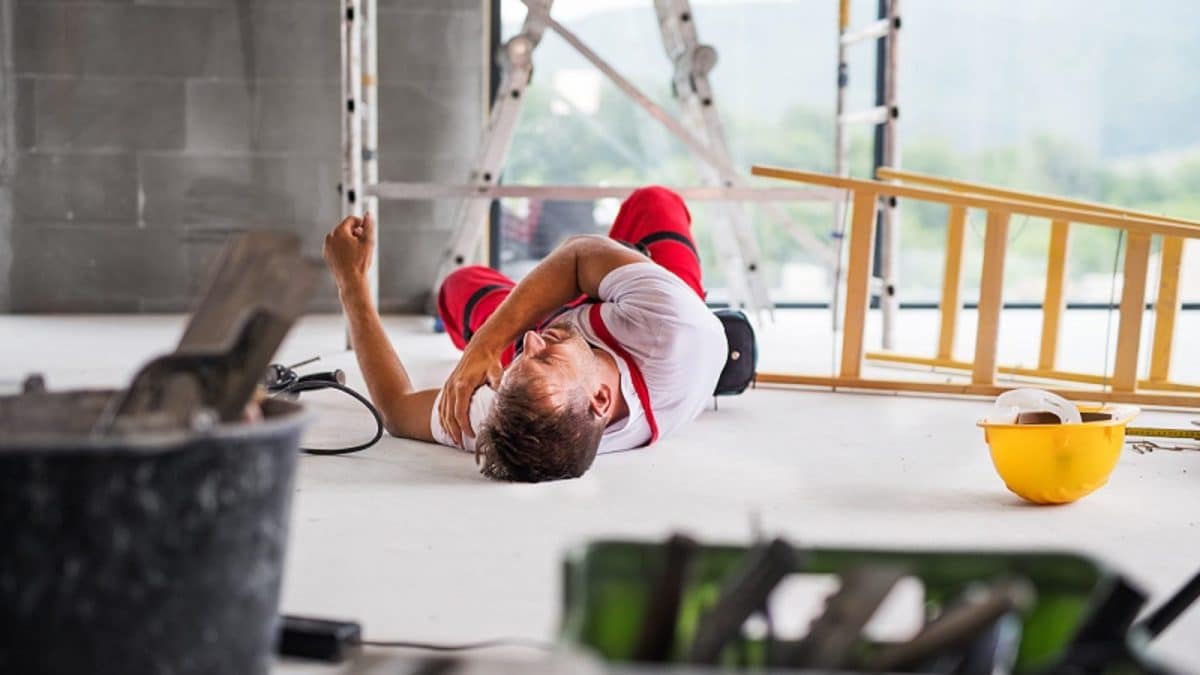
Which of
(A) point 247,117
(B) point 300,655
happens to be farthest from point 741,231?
(B) point 300,655

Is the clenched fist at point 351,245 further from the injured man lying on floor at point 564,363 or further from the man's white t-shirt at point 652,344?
the man's white t-shirt at point 652,344

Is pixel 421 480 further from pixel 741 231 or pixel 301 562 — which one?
pixel 741 231

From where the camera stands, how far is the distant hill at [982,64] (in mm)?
6684

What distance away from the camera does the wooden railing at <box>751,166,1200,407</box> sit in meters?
3.22

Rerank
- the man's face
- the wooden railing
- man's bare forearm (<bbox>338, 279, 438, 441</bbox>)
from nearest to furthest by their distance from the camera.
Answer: the man's face < man's bare forearm (<bbox>338, 279, 438, 441</bbox>) < the wooden railing

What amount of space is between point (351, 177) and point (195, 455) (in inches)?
137

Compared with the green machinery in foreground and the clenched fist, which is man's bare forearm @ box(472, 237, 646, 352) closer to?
the clenched fist

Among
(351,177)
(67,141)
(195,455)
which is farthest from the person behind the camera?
(67,141)

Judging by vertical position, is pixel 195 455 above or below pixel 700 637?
above

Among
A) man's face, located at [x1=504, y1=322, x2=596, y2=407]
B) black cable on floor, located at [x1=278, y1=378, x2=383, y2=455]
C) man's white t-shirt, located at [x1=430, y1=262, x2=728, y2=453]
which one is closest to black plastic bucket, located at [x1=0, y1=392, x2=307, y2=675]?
man's face, located at [x1=504, y1=322, x2=596, y2=407]

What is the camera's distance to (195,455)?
0.92 m

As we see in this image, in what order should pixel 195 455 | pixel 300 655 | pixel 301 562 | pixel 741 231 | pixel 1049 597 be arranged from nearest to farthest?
pixel 195 455 → pixel 1049 597 → pixel 300 655 → pixel 301 562 → pixel 741 231

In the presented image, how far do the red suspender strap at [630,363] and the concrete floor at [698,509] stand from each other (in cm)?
9

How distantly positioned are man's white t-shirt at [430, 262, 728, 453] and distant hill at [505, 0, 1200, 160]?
13.5 feet
